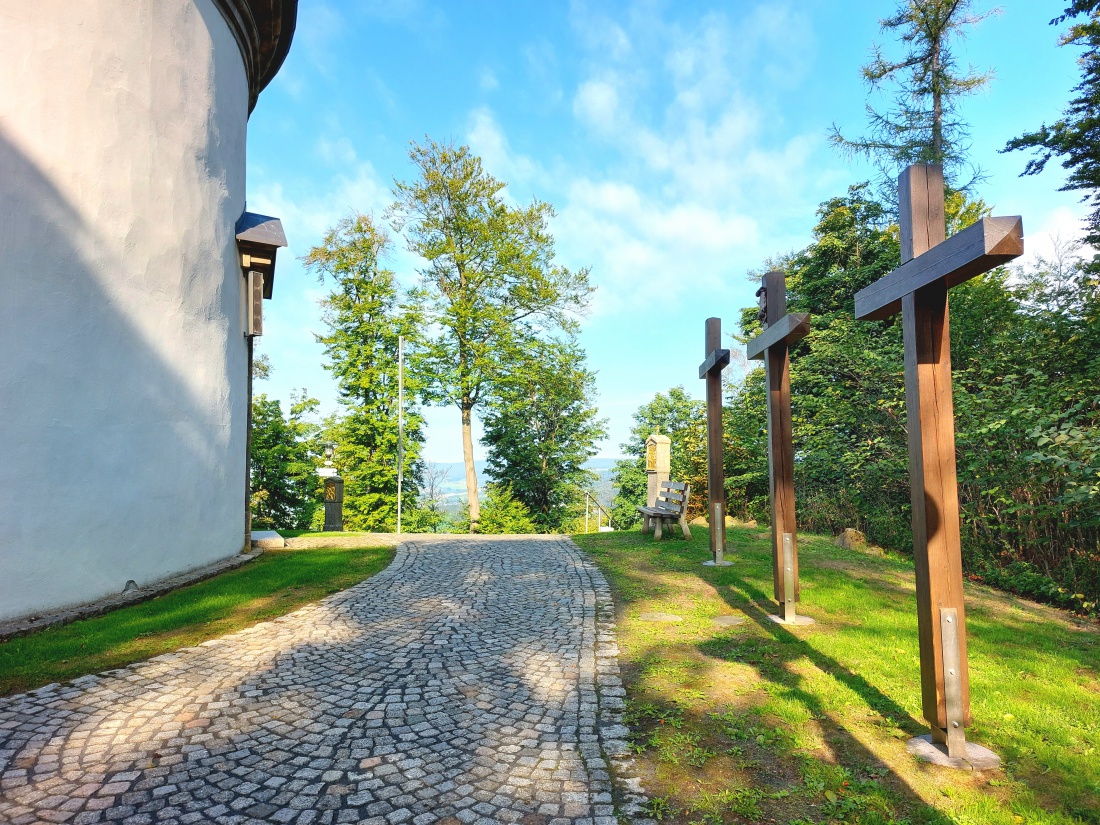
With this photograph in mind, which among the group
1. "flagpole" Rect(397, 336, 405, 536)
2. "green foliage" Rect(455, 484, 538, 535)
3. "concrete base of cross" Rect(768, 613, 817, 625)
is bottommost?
"green foliage" Rect(455, 484, 538, 535)

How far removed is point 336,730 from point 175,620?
3.06m

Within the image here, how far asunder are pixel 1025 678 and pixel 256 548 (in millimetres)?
9440

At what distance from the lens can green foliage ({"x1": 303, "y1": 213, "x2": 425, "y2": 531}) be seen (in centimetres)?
2116

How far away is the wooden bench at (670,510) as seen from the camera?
10344 millimetres

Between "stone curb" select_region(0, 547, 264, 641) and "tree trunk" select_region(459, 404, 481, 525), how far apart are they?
1314cm

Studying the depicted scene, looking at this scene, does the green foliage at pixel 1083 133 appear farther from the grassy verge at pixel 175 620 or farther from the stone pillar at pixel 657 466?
the grassy verge at pixel 175 620

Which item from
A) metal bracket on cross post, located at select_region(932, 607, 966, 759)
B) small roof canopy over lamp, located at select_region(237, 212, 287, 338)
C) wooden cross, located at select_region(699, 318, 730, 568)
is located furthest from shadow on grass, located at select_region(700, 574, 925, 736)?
small roof canopy over lamp, located at select_region(237, 212, 287, 338)

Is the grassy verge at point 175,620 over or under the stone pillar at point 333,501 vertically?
under

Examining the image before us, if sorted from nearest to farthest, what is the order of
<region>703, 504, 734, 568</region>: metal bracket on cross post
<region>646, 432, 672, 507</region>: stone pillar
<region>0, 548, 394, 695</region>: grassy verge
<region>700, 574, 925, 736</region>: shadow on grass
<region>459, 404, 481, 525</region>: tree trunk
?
1. <region>700, 574, 925, 736</region>: shadow on grass
2. <region>0, 548, 394, 695</region>: grassy verge
3. <region>703, 504, 734, 568</region>: metal bracket on cross post
4. <region>646, 432, 672, 507</region>: stone pillar
5. <region>459, 404, 481, 525</region>: tree trunk

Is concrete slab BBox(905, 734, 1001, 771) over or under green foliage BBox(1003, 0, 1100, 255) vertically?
under

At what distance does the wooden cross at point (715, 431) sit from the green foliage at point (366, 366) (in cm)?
1468

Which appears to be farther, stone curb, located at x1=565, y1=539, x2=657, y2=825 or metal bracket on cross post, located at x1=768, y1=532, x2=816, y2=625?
metal bracket on cross post, located at x1=768, y1=532, x2=816, y2=625

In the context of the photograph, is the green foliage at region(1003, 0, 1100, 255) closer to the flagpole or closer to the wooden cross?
the wooden cross

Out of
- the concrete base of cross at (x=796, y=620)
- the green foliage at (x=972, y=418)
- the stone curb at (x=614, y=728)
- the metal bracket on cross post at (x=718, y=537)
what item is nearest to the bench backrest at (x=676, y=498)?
the metal bracket on cross post at (x=718, y=537)
